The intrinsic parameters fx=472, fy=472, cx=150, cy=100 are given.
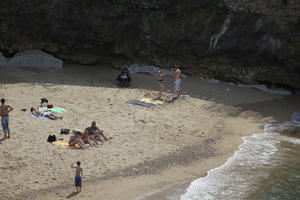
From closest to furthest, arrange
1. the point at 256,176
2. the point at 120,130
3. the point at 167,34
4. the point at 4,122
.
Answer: the point at 4,122 < the point at 256,176 < the point at 120,130 < the point at 167,34

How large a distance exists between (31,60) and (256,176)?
13.4m

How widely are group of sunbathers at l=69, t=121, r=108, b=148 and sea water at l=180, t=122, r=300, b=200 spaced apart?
3.32 m

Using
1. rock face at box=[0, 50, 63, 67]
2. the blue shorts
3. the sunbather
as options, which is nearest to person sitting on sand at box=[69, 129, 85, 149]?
the sunbather

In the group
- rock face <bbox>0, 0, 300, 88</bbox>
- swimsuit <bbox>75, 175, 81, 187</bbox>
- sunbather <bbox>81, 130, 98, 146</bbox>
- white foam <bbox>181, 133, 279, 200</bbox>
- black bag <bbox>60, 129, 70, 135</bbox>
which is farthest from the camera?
rock face <bbox>0, 0, 300, 88</bbox>

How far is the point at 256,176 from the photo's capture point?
43.1 feet

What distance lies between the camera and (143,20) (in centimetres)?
2380

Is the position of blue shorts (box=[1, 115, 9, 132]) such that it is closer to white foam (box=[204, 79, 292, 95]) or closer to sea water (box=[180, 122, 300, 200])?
sea water (box=[180, 122, 300, 200])

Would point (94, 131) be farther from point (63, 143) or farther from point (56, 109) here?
point (56, 109)

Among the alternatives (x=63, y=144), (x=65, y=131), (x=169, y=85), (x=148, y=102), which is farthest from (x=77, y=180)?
(x=169, y=85)

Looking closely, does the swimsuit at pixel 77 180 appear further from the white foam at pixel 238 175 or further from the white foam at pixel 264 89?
the white foam at pixel 264 89

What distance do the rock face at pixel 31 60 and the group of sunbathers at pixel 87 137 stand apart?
9.48 metres

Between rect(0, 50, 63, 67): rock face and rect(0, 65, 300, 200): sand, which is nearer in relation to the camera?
rect(0, 65, 300, 200): sand

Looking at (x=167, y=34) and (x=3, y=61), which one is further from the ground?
(x=167, y=34)

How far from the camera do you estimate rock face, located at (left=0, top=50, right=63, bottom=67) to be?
22156 millimetres
